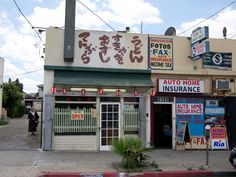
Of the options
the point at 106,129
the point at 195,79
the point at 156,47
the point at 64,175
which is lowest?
the point at 64,175

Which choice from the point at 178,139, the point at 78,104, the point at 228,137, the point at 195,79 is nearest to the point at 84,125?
the point at 78,104

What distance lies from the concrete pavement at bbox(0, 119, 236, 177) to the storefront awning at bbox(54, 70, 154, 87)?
2.96 meters

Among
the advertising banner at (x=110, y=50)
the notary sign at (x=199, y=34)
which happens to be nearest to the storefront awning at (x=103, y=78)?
the advertising banner at (x=110, y=50)

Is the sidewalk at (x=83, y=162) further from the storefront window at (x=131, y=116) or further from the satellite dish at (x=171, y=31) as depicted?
the satellite dish at (x=171, y=31)

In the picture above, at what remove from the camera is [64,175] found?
11555 millimetres

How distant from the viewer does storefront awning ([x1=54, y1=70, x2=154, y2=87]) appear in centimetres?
1694

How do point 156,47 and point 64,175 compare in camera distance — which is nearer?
point 64,175

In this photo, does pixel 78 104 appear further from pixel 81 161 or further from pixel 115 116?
pixel 81 161

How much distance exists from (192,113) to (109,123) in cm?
395

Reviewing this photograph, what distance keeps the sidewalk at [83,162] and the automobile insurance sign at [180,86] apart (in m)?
2.82

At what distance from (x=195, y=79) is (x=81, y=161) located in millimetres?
7405

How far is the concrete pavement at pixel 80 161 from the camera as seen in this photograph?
1230 cm

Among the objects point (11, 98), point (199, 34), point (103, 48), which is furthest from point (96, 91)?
point (11, 98)

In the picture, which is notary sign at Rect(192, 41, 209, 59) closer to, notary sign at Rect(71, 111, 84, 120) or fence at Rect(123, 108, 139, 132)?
fence at Rect(123, 108, 139, 132)
